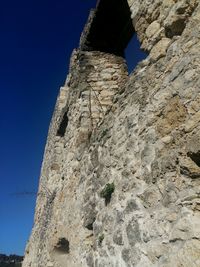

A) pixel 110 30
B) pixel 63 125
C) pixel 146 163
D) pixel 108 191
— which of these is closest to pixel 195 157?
pixel 146 163

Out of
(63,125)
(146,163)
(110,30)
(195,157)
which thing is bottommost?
(195,157)

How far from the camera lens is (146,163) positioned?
9.50 feet

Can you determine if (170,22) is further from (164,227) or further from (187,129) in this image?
(164,227)

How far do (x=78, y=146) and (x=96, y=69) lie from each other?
4.31 ft

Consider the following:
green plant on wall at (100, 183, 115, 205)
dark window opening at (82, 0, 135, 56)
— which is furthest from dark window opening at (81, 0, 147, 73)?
green plant on wall at (100, 183, 115, 205)

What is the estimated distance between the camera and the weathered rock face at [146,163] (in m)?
2.40

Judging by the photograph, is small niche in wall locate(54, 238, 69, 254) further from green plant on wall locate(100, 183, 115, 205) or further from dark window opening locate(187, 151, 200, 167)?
dark window opening locate(187, 151, 200, 167)

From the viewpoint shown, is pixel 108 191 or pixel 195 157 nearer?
pixel 195 157

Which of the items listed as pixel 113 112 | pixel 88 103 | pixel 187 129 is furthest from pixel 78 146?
pixel 187 129

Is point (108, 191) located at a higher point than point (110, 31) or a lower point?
lower

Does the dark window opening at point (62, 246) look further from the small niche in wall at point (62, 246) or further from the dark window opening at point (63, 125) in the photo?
the dark window opening at point (63, 125)

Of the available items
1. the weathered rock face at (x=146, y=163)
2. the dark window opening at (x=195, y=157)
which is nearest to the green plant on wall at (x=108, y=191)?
the weathered rock face at (x=146, y=163)

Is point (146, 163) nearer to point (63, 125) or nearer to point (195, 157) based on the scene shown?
point (195, 157)

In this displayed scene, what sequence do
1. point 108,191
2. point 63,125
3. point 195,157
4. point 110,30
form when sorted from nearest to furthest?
point 195,157
point 108,191
point 110,30
point 63,125
